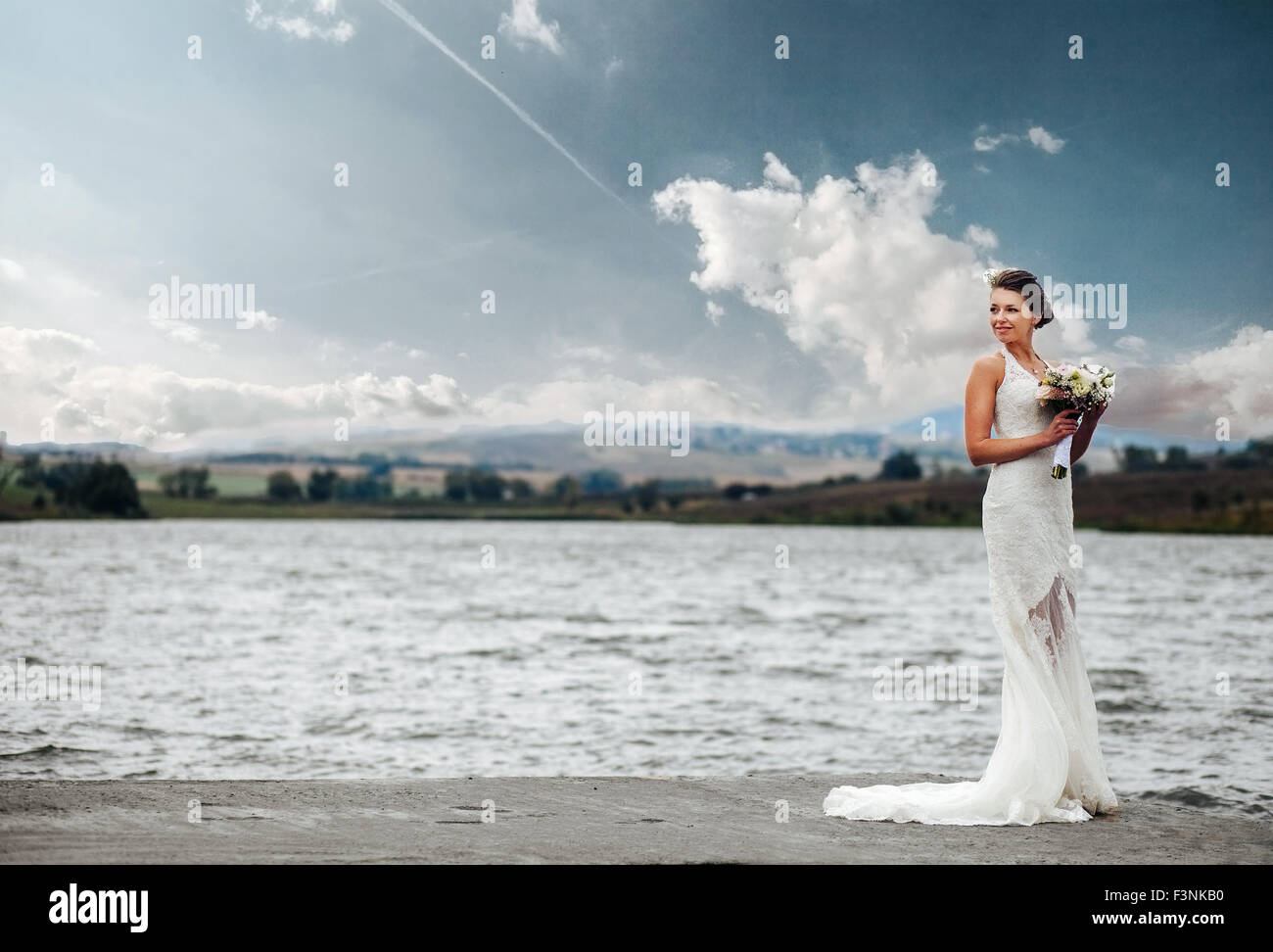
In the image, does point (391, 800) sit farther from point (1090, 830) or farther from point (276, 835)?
point (1090, 830)

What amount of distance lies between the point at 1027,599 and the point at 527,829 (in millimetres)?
2883

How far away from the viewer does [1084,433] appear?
21.9 feet

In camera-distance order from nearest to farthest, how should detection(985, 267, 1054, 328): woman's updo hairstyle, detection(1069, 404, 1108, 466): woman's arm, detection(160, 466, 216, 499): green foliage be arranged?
detection(1069, 404, 1108, 466): woman's arm → detection(985, 267, 1054, 328): woman's updo hairstyle → detection(160, 466, 216, 499): green foliage

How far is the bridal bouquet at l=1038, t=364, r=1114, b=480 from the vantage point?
645 cm

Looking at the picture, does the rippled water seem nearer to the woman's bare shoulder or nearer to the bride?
the bride

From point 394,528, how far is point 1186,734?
168672 mm

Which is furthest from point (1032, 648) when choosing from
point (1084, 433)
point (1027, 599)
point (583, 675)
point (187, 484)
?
point (187, 484)

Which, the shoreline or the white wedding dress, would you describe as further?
the white wedding dress

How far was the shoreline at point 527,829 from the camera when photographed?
545 centimetres

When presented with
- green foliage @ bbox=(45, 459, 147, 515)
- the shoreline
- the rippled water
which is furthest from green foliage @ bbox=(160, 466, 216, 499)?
the shoreline

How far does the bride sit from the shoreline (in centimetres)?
25

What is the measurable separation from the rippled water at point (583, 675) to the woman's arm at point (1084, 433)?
23.9 feet
